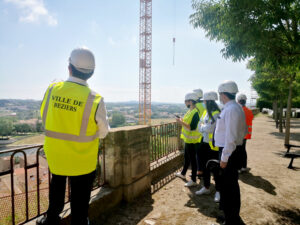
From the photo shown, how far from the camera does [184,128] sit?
174 inches

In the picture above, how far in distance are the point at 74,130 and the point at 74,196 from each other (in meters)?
0.66

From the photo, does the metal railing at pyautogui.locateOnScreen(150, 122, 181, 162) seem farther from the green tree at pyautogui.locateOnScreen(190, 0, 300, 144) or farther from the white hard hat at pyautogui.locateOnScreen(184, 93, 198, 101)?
the green tree at pyautogui.locateOnScreen(190, 0, 300, 144)

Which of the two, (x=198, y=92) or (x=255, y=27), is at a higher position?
(x=255, y=27)

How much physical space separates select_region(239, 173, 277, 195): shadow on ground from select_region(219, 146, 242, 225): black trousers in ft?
6.62

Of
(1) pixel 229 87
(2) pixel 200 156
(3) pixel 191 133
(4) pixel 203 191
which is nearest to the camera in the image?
(1) pixel 229 87

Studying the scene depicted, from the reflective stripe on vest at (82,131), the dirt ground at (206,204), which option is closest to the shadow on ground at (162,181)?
the dirt ground at (206,204)

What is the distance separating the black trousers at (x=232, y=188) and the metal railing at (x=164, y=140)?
2.39m

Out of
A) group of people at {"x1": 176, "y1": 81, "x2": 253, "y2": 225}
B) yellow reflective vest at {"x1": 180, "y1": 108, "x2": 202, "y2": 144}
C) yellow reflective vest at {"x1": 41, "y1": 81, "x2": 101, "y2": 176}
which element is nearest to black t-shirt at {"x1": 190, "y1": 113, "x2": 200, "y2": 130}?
yellow reflective vest at {"x1": 180, "y1": 108, "x2": 202, "y2": 144}

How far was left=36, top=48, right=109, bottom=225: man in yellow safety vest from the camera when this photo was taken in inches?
70.9

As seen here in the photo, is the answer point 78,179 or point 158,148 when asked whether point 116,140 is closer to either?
point 78,179

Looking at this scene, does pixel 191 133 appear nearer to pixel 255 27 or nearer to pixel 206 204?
pixel 206 204

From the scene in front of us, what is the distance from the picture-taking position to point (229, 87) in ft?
9.48

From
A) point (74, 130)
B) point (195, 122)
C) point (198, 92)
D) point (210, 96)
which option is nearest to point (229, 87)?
point (210, 96)

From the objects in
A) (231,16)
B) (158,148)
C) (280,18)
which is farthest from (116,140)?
(280,18)
